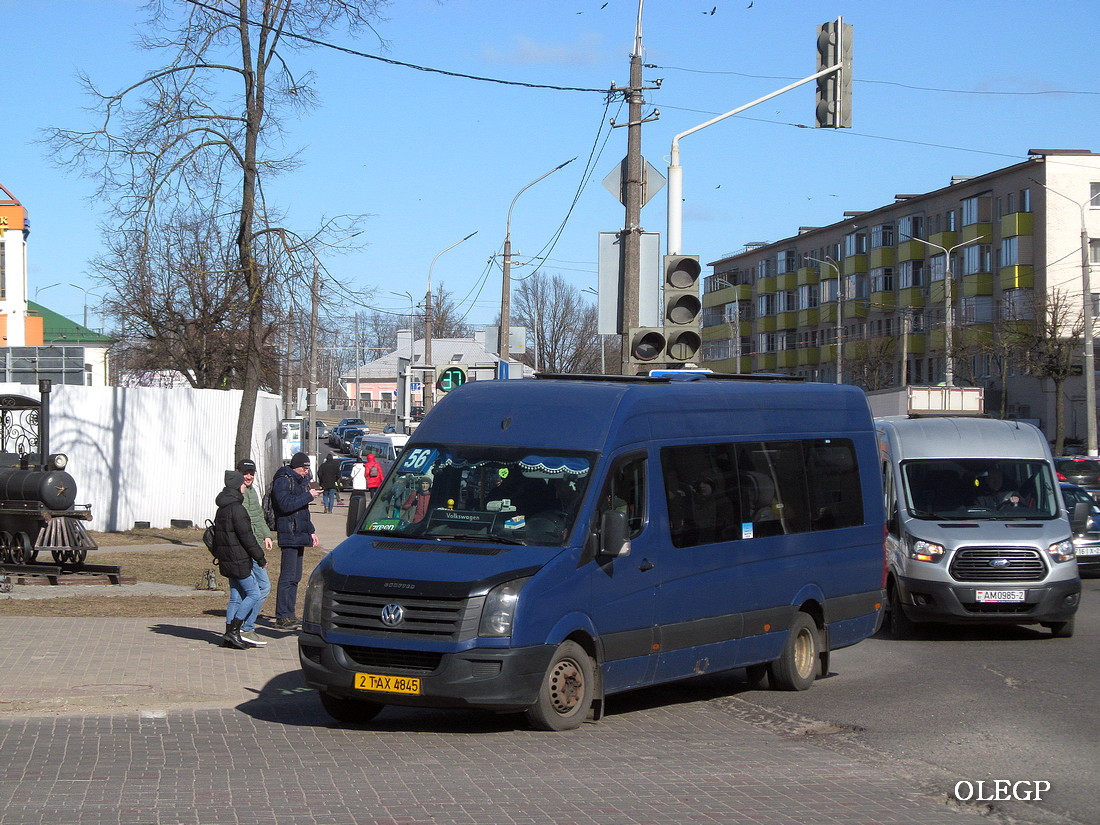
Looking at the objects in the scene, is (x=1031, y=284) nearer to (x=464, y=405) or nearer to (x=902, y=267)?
(x=902, y=267)

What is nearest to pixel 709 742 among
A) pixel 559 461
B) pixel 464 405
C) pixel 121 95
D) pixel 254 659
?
pixel 559 461

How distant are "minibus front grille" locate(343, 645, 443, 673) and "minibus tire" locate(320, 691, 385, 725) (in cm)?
57

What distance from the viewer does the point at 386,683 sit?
8.58m

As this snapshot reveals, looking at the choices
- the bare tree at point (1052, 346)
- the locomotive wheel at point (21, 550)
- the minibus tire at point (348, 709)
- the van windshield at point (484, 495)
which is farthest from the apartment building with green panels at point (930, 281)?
the minibus tire at point (348, 709)

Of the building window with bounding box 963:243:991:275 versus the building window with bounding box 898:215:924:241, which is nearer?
the building window with bounding box 963:243:991:275

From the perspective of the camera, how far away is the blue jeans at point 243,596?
12609mm

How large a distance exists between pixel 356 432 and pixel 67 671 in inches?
2791

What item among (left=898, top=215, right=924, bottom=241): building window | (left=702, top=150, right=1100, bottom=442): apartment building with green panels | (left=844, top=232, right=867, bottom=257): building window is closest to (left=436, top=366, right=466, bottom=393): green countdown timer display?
(left=702, top=150, right=1100, bottom=442): apartment building with green panels

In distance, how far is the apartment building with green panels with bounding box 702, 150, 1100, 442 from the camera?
64.4 metres

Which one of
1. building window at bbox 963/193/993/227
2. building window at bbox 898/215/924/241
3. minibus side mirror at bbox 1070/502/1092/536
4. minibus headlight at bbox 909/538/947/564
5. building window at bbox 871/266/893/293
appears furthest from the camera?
building window at bbox 871/266/893/293

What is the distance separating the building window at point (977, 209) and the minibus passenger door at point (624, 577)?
65348 millimetres

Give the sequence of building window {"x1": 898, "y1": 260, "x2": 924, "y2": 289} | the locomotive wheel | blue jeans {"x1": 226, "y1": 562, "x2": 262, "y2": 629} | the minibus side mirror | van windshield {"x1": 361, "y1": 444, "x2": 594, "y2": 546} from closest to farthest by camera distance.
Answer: van windshield {"x1": 361, "y1": 444, "x2": 594, "y2": 546} < blue jeans {"x1": 226, "y1": 562, "x2": 262, "y2": 629} < the minibus side mirror < the locomotive wheel < building window {"x1": 898, "y1": 260, "x2": 924, "y2": 289}

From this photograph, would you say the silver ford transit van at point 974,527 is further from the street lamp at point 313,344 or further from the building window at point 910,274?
the building window at point 910,274

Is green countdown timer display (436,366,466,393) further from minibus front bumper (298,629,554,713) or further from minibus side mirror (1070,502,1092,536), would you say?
minibus front bumper (298,629,554,713)
